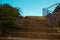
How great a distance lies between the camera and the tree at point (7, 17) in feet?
21.2

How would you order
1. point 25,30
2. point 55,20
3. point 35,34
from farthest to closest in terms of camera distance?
point 55,20, point 25,30, point 35,34

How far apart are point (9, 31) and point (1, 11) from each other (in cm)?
76

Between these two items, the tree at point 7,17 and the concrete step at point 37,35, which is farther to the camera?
the tree at point 7,17

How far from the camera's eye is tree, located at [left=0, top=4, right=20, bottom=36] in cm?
646

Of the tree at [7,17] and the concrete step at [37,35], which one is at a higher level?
A: the tree at [7,17]

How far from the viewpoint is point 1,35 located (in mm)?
6234

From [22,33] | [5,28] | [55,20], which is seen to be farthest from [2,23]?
[55,20]

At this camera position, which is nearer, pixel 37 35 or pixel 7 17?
pixel 37 35

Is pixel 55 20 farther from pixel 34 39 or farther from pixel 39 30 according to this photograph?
pixel 34 39

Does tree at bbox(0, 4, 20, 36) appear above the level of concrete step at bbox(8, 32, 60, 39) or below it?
above

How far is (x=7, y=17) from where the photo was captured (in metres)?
6.64

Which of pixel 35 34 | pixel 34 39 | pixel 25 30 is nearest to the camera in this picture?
pixel 34 39

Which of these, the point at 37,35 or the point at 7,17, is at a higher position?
the point at 7,17

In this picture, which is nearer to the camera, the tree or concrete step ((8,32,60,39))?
concrete step ((8,32,60,39))
